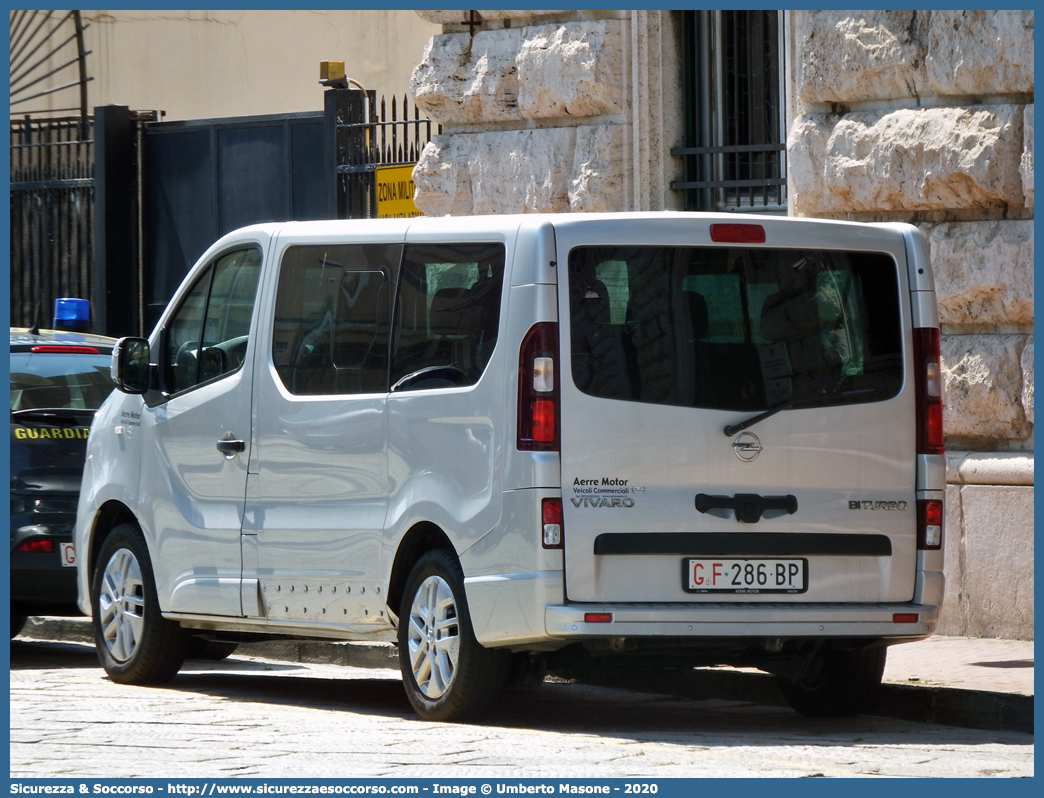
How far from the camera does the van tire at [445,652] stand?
7.03 metres

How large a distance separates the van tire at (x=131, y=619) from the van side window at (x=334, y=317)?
1.41m

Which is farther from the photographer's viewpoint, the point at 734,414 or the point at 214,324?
the point at 214,324

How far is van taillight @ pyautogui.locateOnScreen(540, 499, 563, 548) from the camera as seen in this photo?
21.9ft

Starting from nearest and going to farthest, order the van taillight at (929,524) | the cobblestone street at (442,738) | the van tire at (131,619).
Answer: the cobblestone street at (442,738)
the van taillight at (929,524)
the van tire at (131,619)

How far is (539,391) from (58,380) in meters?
4.29

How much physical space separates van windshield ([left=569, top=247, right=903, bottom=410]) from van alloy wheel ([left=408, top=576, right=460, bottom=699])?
0.99 metres

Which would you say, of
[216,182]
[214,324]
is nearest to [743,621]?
[214,324]

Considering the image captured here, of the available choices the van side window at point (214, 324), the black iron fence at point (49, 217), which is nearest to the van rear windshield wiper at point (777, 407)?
the van side window at point (214, 324)

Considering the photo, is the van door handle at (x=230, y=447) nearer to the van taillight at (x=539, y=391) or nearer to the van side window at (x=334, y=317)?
the van side window at (x=334, y=317)

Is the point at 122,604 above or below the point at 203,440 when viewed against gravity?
below

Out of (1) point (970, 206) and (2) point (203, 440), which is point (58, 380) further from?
(1) point (970, 206)

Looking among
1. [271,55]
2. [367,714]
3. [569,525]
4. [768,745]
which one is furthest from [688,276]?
[271,55]

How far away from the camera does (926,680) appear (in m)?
8.02

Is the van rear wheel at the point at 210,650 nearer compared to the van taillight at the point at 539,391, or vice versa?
the van taillight at the point at 539,391
